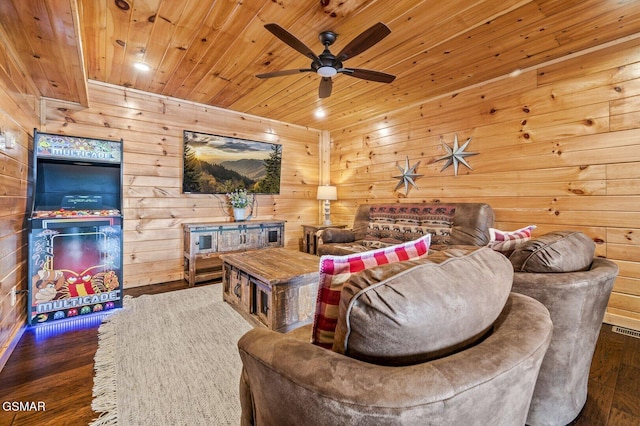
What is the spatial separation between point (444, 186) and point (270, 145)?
2.66 m

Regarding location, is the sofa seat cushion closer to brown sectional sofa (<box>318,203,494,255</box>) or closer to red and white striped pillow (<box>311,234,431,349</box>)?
red and white striped pillow (<box>311,234,431,349</box>)

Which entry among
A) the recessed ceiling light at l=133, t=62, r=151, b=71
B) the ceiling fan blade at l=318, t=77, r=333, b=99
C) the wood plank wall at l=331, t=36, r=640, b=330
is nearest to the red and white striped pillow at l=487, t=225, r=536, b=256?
the wood plank wall at l=331, t=36, r=640, b=330

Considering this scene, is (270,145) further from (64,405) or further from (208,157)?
(64,405)

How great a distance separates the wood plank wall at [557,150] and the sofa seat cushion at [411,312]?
273 centimetres

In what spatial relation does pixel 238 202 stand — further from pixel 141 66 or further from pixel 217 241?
pixel 141 66

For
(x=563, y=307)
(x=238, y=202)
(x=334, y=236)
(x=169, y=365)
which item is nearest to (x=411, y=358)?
(x=563, y=307)

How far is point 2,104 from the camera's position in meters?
1.88

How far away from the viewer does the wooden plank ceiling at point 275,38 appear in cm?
199

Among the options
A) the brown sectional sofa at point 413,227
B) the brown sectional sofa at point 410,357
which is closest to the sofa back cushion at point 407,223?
the brown sectional sofa at point 413,227

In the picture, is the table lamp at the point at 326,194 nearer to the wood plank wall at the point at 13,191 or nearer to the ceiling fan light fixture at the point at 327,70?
the ceiling fan light fixture at the point at 327,70

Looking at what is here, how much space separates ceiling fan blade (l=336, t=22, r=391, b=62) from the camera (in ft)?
6.09

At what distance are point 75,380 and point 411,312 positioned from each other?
7.02 ft

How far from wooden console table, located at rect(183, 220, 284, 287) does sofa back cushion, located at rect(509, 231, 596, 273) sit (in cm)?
323

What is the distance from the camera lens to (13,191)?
215cm
